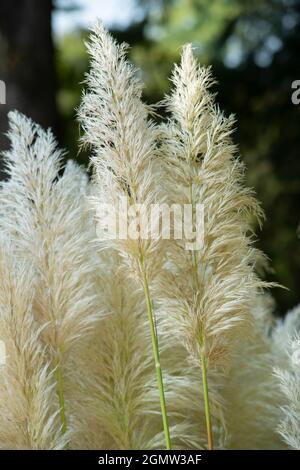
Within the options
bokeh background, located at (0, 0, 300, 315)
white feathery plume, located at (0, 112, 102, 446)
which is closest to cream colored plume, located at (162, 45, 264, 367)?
white feathery plume, located at (0, 112, 102, 446)

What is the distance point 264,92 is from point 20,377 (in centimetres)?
228

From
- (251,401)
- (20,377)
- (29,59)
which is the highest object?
(29,59)

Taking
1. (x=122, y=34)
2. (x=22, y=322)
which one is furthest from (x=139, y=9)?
(x=22, y=322)

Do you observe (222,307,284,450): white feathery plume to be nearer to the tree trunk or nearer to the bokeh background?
the tree trunk

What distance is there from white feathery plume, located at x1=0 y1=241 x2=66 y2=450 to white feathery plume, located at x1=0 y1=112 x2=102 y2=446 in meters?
0.06

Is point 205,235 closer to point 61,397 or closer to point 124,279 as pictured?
point 124,279

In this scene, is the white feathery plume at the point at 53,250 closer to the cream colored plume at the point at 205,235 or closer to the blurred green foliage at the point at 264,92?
the cream colored plume at the point at 205,235

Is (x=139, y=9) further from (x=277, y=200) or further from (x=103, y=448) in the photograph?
(x=103, y=448)

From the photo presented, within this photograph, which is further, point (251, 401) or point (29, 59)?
point (29, 59)

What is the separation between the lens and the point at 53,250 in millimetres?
1241

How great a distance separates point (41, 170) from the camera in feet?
4.16

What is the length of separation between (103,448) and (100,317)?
24cm

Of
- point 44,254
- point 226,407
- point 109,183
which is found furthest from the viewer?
point 226,407

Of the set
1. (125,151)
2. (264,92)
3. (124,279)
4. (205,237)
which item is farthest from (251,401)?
(264,92)
